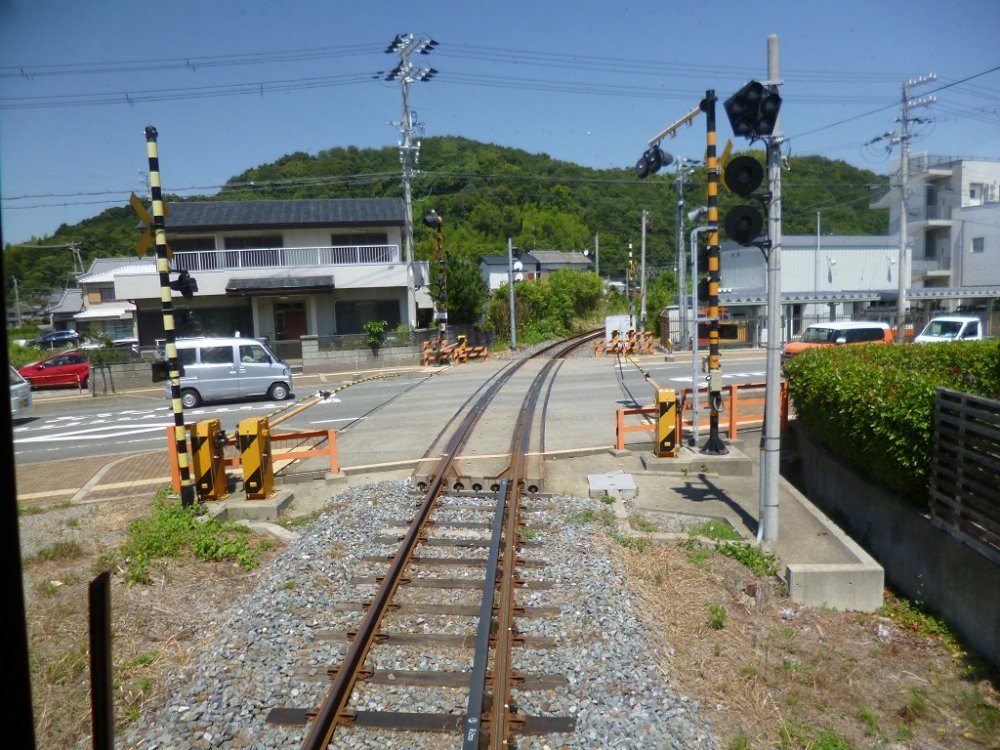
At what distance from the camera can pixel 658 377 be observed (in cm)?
2369

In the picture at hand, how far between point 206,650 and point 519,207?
95461mm

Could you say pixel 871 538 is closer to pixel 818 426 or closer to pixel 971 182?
pixel 818 426

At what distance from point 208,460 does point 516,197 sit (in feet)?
292

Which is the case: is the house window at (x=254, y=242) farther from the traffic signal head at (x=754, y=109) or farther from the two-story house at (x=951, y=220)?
the two-story house at (x=951, y=220)

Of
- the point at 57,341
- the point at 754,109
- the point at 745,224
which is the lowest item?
the point at 57,341

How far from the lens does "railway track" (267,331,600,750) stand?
4.58 metres

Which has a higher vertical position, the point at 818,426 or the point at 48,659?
the point at 818,426

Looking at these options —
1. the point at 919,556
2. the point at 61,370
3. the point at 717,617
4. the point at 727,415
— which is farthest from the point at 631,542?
the point at 61,370

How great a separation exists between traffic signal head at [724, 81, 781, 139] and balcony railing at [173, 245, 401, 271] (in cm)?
2805

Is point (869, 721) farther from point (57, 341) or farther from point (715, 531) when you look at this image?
point (57, 341)

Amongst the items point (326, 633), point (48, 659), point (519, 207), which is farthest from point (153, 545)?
point (519, 207)

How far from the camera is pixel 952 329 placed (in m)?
24.4

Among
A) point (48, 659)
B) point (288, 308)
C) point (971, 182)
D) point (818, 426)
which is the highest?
point (971, 182)

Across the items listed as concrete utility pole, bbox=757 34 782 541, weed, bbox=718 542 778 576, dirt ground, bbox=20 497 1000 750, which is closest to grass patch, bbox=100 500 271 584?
dirt ground, bbox=20 497 1000 750
